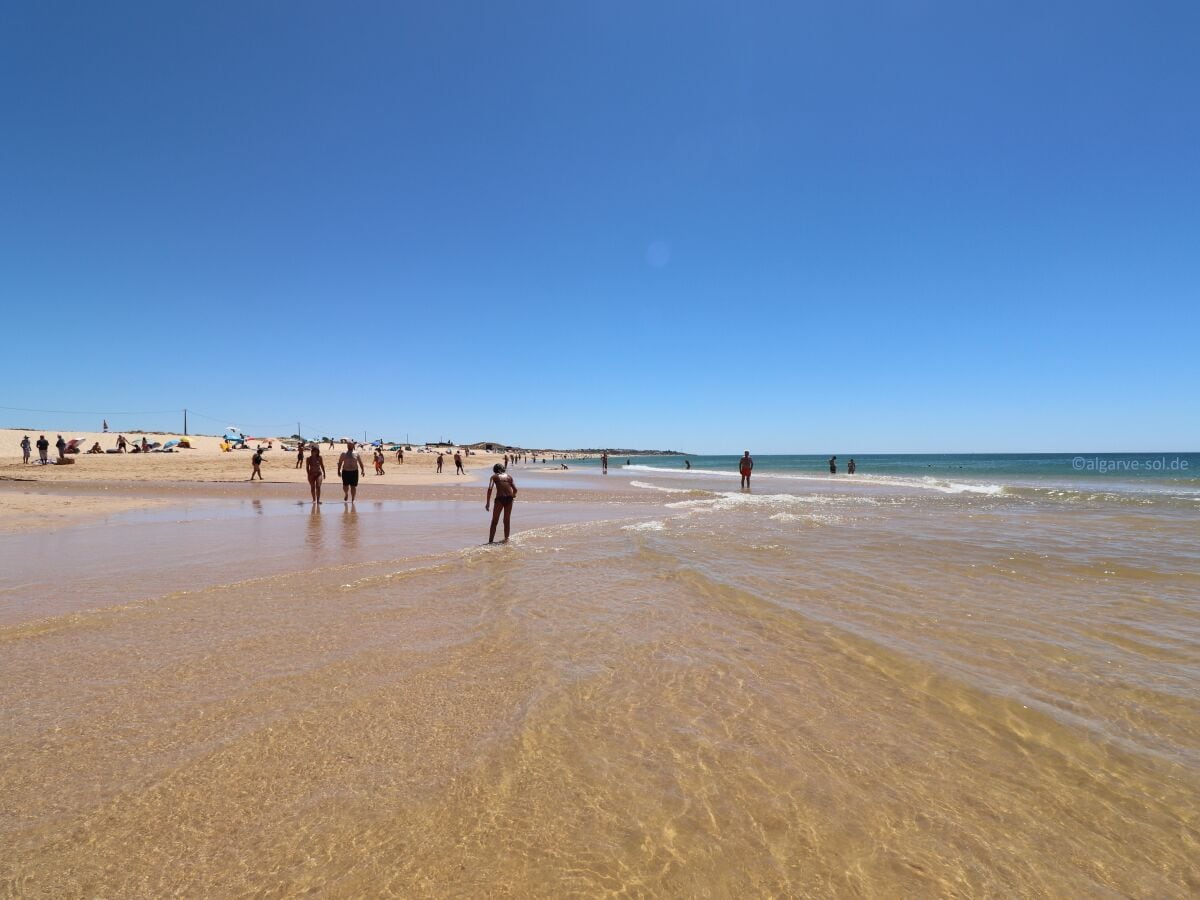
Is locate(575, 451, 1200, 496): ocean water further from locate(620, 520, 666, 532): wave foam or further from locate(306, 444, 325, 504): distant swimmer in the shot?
locate(306, 444, 325, 504): distant swimmer

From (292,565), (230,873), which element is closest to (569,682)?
(230,873)

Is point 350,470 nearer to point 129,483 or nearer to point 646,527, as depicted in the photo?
point 646,527

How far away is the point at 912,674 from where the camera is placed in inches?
200

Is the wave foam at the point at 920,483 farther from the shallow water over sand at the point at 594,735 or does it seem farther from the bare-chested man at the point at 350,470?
the shallow water over sand at the point at 594,735

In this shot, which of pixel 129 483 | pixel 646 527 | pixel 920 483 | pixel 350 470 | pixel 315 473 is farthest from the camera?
pixel 920 483

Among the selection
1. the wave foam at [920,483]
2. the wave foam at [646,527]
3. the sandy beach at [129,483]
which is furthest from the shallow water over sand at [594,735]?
the wave foam at [920,483]

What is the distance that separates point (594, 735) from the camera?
386cm

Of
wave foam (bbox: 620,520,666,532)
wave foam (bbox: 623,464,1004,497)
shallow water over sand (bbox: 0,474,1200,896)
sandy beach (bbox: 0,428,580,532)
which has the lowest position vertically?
shallow water over sand (bbox: 0,474,1200,896)

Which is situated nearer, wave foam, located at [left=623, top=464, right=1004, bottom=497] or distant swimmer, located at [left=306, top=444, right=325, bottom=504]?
distant swimmer, located at [left=306, top=444, right=325, bottom=504]

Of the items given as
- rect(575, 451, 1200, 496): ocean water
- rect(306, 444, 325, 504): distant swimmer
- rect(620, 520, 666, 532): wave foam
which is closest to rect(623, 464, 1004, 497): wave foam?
rect(575, 451, 1200, 496): ocean water

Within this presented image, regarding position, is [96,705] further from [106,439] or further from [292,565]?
[106,439]

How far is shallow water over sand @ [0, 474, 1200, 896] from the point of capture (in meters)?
2.66

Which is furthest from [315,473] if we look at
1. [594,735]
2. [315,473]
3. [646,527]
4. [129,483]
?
[594,735]

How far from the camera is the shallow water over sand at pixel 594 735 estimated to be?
8.72 feet
